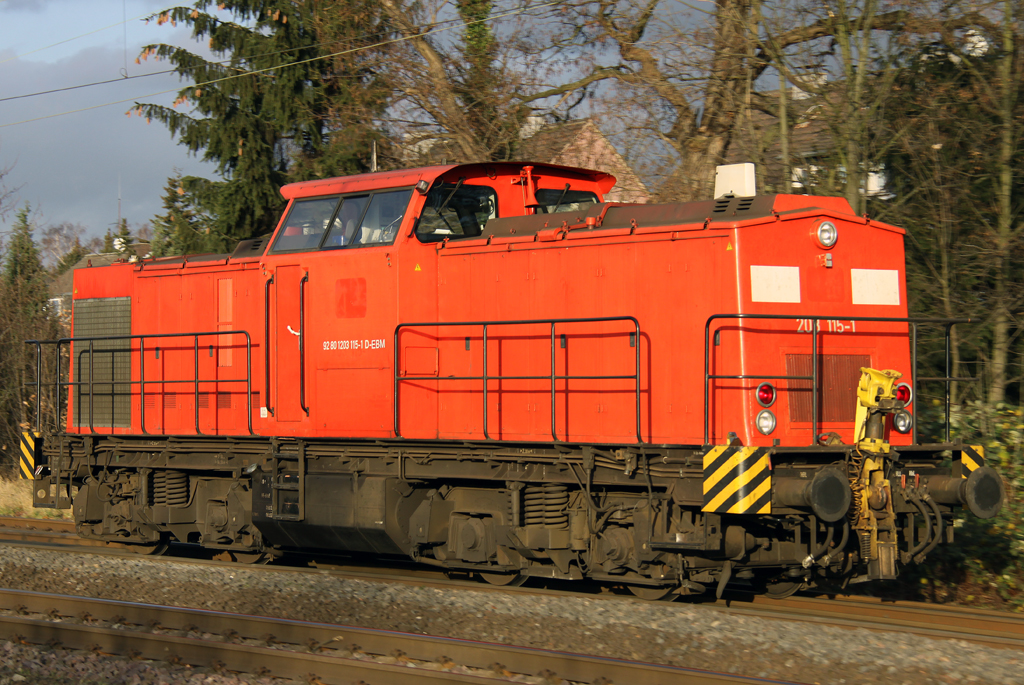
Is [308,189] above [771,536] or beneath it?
above

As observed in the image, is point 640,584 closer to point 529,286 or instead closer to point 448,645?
point 448,645

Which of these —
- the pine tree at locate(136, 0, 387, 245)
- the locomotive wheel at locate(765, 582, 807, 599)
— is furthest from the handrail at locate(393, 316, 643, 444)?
the pine tree at locate(136, 0, 387, 245)

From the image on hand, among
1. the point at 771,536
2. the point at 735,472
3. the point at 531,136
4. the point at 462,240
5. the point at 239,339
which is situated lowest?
the point at 771,536

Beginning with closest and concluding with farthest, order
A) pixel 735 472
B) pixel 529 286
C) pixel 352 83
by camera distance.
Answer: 1. pixel 735 472
2. pixel 529 286
3. pixel 352 83

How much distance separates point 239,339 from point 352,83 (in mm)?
10346

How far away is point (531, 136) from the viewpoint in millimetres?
16984

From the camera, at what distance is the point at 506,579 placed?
26.7 ft

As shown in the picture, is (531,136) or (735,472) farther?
(531,136)

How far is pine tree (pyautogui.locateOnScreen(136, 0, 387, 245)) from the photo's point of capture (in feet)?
64.8

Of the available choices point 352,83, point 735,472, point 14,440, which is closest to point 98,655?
point 735,472

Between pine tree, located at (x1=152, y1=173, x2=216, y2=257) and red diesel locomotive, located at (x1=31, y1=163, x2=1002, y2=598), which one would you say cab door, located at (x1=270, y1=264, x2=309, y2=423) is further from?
pine tree, located at (x1=152, y1=173, x2=216, y2=257)

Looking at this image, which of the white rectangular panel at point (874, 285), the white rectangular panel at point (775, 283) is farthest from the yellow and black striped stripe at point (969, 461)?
the white rectangular panel at point (775, 283)

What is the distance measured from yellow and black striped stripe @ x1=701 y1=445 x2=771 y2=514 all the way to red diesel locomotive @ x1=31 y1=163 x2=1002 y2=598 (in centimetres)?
2

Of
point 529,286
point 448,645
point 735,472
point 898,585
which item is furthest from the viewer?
point 898,585
